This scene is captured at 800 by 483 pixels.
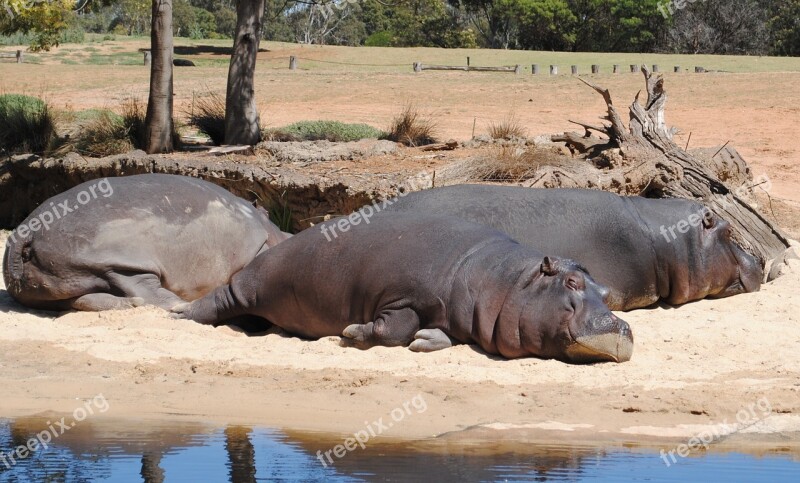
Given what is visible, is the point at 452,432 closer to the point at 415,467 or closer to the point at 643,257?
the point at 415,467

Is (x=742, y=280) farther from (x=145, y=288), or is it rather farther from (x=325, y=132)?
(x=325, y=132)

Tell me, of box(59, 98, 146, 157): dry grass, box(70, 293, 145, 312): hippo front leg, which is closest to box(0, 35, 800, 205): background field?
box(59, 98, 146, 157): dry grass

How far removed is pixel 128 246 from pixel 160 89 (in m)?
6.39

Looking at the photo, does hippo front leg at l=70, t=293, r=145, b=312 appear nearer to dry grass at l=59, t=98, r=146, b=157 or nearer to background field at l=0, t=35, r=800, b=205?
dry grass at l=59, t=98, r=146, b=157

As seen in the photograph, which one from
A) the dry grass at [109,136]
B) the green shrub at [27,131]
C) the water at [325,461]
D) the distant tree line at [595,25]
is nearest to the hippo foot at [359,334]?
the water at [325,461]

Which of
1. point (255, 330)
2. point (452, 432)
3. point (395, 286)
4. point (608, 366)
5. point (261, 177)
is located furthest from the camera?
point (261, 177)

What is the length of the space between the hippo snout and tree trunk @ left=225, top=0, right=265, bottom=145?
30.7 ft

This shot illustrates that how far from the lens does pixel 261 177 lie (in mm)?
11281

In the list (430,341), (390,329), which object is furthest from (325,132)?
(430,341)

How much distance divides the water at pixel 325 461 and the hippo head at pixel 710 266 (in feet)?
10.5

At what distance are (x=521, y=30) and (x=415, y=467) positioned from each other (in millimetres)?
58122

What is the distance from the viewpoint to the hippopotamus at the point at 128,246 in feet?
27.3

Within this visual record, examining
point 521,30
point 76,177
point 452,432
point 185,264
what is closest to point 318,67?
point 521,30

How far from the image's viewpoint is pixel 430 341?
695 cm
